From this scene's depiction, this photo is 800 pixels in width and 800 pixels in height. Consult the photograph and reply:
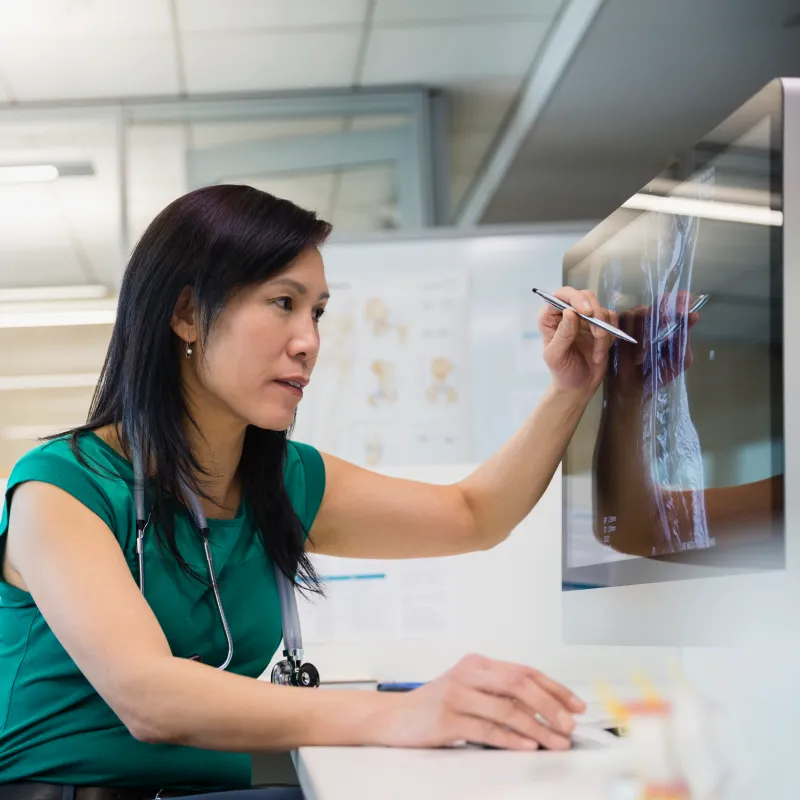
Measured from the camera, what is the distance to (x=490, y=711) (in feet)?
2.33

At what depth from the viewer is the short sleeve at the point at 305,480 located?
1229mm

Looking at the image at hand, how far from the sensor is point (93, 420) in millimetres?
1120

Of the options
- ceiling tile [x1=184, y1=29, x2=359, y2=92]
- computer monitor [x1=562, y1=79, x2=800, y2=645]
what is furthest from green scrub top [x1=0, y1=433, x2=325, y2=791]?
ceiling tile [x1=184, y1=29, x2=359, y2=92]

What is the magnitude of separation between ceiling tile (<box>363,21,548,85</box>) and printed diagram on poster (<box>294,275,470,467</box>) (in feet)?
4.14

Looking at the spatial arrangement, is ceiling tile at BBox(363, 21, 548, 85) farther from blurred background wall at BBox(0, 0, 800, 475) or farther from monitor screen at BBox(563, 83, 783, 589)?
monitor screen at BBox(563, 83, 783, 589)

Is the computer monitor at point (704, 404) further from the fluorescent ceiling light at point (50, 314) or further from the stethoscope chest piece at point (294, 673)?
the fluorescent ceiling light at point (50, 314)

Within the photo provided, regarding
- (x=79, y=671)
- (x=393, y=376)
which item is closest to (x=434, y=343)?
(x=393, y=376)

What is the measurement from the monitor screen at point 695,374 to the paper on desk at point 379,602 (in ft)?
2.30

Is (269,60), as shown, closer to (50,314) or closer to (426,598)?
(50,314)

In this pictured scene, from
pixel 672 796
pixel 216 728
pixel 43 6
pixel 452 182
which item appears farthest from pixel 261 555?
pixel 452 182

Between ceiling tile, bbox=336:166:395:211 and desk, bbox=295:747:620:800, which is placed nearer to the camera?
desk, bbox=295:747:620:800

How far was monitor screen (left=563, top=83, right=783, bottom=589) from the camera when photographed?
643mm

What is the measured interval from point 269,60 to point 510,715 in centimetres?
321

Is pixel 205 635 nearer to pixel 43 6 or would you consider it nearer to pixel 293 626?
pixel 293 626
